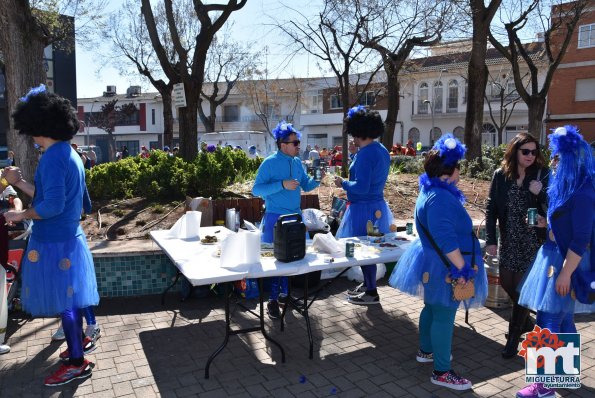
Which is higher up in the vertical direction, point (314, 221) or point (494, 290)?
point (314, 221)

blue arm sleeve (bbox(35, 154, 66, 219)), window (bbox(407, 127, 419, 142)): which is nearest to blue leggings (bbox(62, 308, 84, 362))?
blue arm sleeve (bbox(35, 154, 66, 219))

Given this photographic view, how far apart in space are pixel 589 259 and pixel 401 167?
34.1 ft

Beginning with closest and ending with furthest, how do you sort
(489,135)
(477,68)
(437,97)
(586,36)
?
1. (477,68)
2. (586,36)
3. (489,135)
4. (437,97)

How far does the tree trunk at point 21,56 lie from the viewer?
655 cm

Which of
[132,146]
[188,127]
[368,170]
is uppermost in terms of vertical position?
[132,146]

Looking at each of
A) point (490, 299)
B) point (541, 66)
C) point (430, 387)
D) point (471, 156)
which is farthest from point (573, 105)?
point (430, 387)

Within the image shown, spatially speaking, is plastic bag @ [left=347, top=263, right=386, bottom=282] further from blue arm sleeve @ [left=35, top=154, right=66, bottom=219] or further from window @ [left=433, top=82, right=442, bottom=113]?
window @ [left=433, top=82, right=442, bottom=113]

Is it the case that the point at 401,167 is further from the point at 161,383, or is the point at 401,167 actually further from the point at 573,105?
the point at 573,105

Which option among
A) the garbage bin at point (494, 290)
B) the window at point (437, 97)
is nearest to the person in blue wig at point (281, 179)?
the garbage bin at point (494, 290)

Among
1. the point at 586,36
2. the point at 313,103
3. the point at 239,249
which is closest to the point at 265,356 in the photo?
the point at 239,249

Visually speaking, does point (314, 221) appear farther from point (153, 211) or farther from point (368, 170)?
point (153, 211)

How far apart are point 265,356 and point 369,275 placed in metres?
1.65

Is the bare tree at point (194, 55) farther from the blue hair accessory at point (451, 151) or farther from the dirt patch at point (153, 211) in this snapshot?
the blue hair accessory at point (451, 151)

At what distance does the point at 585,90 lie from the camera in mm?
31688
